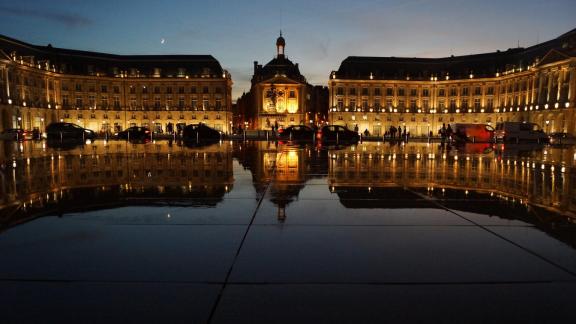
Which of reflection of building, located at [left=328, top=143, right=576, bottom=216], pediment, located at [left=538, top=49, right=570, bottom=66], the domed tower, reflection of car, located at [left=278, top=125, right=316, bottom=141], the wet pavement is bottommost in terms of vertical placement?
the wet pavement

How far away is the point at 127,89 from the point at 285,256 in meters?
89.6

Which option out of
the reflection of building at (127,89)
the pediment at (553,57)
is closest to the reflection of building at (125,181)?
the pediment at (553,57)

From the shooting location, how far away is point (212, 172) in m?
9.40

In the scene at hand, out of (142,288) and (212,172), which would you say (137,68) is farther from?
(142,288)

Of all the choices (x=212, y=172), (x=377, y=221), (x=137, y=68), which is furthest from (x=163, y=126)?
(x=377, y=221)

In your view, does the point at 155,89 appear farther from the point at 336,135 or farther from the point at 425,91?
the point at 336,135

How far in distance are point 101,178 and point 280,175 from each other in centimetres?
361

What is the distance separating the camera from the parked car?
119ft

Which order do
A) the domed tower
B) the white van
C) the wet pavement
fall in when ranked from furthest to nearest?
the domed tower
the white van
the wet pavement

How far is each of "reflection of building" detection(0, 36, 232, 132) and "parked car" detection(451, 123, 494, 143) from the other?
59.6 m

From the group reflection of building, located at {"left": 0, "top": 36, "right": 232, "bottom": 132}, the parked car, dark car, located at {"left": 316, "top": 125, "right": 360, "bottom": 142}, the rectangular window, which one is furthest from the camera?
the rectangular window

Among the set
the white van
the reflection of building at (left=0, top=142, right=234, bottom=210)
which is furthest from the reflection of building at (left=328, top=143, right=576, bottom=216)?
the white van

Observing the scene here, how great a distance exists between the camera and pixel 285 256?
334 centimetres

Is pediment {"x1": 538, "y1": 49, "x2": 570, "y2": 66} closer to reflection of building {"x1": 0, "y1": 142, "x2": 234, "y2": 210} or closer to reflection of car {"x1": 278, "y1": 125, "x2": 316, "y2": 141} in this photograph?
reflection of car {"x1": 278, "y1": 125, "x2": 316, "y2": 141}
